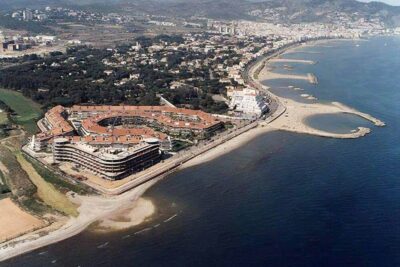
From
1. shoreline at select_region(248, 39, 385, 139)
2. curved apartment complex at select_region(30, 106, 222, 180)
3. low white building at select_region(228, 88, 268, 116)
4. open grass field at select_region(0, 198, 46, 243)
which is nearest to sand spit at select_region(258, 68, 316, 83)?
shoreline at select_region(248, 39, 385, 139)

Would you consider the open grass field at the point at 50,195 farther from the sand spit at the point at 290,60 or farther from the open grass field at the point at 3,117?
the sand spit at the point at 290,60

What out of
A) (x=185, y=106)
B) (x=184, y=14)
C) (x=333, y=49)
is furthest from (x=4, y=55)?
(x=184, y=14)

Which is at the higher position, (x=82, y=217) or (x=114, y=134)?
(x=114, y=134)

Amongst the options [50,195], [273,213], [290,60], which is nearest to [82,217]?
[50,195]

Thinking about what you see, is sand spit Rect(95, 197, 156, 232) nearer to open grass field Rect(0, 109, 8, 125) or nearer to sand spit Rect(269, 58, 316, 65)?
open grass field Rect(0, 109, 8, 125)

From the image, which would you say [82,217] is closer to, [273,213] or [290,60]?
[273,213]

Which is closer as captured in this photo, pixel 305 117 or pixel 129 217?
pixel 129 217

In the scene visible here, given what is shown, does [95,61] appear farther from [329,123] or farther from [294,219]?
[294,219]
